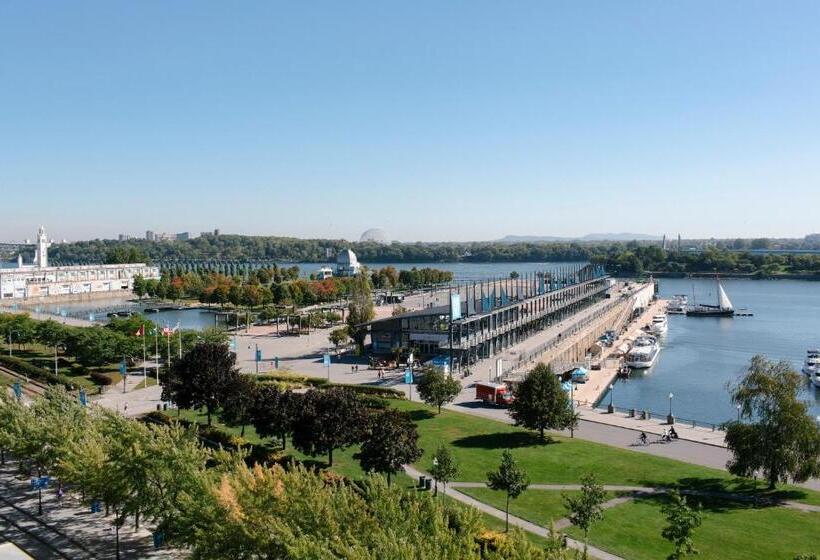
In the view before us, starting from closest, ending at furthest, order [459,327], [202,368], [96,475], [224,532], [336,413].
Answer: [224,532] < [96,475] < [336,413] < [202,368] < [459,327]

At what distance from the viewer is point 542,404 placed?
33906 mm

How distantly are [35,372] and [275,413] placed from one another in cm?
2955

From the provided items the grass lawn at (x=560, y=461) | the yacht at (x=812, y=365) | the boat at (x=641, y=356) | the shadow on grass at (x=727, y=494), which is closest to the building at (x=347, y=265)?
the boat at (x=641, y=356)

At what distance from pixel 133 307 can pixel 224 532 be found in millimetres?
111505

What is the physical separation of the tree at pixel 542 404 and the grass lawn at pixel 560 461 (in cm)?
87

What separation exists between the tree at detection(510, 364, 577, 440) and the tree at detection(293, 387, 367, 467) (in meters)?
9.15

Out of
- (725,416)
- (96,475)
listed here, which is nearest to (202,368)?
(96,475)

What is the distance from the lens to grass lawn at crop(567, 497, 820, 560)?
71.2 feet

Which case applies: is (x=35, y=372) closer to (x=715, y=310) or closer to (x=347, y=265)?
(x=715, y=310)

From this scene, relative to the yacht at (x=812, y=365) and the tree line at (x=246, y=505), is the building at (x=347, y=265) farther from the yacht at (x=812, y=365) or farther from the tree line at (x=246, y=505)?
the tree line at (x=246, y=505)

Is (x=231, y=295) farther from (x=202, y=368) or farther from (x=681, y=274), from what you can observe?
(x=681, y=274)

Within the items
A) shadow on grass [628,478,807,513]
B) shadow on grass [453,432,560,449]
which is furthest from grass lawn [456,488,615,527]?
shadow on grass [453,432,560,449]

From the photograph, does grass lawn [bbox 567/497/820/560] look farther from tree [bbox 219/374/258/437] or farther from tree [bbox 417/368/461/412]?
tree [bbox 219/374/258/437]

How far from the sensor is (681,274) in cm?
19575
